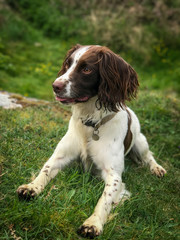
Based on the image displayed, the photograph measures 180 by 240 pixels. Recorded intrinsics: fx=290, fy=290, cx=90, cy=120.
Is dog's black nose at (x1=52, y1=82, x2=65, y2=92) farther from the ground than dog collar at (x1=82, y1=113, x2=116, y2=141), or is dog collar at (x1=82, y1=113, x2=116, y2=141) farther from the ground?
dog's black nose at (x1=52, y1=82, x2=65, y2=92)

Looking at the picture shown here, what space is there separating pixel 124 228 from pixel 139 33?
6927 mm

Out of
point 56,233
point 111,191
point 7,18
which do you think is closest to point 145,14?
point 7,18

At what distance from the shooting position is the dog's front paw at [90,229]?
1952 mm

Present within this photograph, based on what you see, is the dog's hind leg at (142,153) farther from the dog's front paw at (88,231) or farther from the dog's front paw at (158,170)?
the dog's front paw at (88,231)

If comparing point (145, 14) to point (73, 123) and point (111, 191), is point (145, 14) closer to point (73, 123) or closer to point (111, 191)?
point (73, 123)

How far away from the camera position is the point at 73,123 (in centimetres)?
284

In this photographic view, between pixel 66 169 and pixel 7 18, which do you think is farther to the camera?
pixel 7 18

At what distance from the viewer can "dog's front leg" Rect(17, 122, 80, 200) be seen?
2.21 meters

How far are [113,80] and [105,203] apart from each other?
1.04 m

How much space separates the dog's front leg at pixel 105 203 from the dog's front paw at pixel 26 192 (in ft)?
1.53

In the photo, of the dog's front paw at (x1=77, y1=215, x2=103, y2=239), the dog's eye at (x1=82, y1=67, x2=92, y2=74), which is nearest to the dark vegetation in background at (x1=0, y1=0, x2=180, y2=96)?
the dog's eye at (x1=82, y1=67, x2=92, y2=74)

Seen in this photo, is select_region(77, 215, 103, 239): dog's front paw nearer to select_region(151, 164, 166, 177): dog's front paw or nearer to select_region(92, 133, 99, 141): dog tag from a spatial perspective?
select_region(92, 133, 99, 141): dog tag

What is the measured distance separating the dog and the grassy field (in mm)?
97

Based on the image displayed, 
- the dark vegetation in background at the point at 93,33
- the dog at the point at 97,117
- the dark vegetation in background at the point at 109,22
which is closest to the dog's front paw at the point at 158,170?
the dog at the point at 97,117
